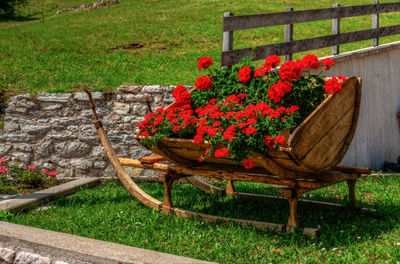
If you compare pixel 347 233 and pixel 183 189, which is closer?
pixel 347 233

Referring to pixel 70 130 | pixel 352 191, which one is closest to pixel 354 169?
pixel 352 191

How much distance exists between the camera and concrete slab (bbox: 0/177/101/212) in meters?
5.37

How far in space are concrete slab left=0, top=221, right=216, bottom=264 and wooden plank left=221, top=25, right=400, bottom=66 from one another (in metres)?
3.24

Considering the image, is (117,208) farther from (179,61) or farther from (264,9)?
(264,9)

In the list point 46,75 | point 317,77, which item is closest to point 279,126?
point 317,77

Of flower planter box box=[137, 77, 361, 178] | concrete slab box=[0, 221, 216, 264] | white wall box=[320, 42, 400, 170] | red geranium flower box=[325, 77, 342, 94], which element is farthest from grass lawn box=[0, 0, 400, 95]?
red geranium flower box=[325, 77, 342, 94]

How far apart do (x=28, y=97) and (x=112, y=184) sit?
2031mm

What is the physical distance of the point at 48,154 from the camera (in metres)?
7.42

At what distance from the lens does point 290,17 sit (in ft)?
24.5

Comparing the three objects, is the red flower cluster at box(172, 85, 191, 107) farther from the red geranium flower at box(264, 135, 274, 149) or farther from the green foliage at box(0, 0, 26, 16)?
the green foliage at box(0, 0, 26, 16)

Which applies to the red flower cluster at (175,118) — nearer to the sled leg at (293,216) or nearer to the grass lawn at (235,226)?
the grass lawn at (235,226)

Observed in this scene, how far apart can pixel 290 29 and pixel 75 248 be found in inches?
200

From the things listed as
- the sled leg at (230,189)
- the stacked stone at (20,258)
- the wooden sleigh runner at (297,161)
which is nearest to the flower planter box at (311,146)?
the wooden sleigh runner at (297,161)

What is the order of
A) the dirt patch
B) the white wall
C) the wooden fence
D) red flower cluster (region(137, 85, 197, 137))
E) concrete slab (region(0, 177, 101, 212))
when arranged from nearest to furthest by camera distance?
1. red flower cluster (region(137, 85, 197, 137))
2. concrete slab (region(0, 177, 101, 212))
3. the wooden fence
4. the white wall
5. the dirt patch
